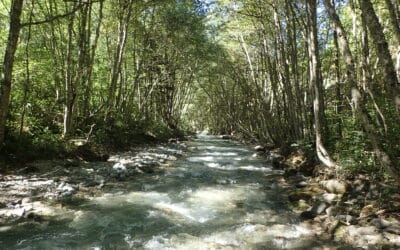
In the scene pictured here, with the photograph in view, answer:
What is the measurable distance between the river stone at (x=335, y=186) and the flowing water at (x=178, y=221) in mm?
1206

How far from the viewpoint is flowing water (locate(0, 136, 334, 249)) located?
6.16m

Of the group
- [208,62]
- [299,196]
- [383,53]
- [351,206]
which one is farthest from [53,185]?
Result: [208,62]

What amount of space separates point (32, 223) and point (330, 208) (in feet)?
20.4

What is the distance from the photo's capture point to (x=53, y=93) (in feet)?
52.6

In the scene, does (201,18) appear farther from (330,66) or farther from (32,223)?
(32,223)

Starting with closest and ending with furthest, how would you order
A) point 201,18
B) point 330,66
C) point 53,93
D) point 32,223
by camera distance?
point 32,223 → point 53,93 → point 330,66 → point 201,18

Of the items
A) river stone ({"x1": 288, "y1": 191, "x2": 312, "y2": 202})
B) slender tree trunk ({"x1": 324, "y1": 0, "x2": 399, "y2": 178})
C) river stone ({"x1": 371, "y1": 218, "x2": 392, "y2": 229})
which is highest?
slender tree trunk ({"x1": 324, "y1": 0, "x2": 399, "y2": 178})

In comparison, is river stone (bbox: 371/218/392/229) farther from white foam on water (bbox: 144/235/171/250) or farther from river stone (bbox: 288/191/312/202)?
white foam on water (bbox: 144/235/171/250)

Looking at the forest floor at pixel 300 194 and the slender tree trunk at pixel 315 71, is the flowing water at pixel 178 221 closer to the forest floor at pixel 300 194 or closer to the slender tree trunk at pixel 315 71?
the forest floor at pixel 300 194

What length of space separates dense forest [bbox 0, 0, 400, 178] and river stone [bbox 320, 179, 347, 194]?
68cm

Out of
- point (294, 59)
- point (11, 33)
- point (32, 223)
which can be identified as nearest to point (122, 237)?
point (32, 223)

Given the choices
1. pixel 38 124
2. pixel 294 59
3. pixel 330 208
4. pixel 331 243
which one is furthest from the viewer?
pixel 294 59

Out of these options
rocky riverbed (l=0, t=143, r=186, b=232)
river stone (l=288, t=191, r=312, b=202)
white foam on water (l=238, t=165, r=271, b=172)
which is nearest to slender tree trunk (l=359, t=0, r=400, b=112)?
river stone (l=288, t=191, r=312, b=202)

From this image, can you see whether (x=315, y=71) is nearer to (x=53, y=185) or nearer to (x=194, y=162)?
(x=194, y=162)
